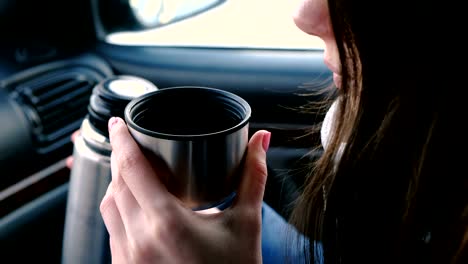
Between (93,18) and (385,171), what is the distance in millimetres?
961

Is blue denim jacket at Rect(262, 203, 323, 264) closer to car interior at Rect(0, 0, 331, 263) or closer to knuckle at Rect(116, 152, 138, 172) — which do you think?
car interior at Rect(0, 0, 331, 263)

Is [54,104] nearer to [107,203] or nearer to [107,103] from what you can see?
[107,103]

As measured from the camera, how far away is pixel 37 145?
1.14 m

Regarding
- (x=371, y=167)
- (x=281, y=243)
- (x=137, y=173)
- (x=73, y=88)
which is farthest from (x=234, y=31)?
(x=137, y=173)

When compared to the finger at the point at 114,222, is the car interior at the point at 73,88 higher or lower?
lower

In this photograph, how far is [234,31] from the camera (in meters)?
1.48

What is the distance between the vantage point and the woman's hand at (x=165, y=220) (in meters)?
0.55

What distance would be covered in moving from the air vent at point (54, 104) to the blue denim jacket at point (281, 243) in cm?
48

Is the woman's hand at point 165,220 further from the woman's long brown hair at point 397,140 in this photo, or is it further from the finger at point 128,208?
the woman's long brown hair at point 397,140

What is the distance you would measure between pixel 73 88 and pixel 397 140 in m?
0.83

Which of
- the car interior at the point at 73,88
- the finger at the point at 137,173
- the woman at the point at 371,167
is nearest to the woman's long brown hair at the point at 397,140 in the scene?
the woman at the point at 371,167

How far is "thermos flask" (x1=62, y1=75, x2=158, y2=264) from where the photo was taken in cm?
81

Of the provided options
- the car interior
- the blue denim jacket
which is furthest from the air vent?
the blue denim jacket

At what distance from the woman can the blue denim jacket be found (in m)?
0.19
